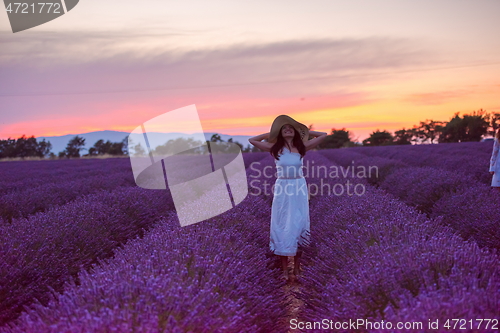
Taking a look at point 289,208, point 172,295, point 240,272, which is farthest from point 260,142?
point 172,295

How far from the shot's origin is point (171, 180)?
8.30m

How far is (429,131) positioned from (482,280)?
64.8 metres

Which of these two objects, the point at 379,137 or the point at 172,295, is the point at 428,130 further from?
the point at 172,295

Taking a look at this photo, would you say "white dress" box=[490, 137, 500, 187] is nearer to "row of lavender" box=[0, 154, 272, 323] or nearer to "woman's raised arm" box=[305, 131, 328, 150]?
"woman's raised arm" box=[305, 131, 328, 150]

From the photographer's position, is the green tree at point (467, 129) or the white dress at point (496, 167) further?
the green tree at point (467, 129)

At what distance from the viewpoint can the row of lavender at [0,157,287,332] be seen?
1.46 metres

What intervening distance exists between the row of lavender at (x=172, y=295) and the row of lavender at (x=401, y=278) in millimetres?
353

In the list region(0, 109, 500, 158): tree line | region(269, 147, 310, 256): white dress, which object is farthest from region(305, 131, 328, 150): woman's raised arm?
region(0, 109, 500, 158): tree line

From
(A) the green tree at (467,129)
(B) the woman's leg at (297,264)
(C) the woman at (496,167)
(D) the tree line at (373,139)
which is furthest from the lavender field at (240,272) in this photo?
(A) the green tree at (467,129)

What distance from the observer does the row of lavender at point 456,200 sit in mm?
3717

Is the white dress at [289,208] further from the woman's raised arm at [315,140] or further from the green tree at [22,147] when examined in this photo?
the green tree at [22,147]

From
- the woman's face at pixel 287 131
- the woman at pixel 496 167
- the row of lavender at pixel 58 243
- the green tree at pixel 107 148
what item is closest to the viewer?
the row of lavender at pixel 58 243

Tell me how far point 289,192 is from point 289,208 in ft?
0.46

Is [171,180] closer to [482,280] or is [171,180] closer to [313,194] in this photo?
[313,194]
